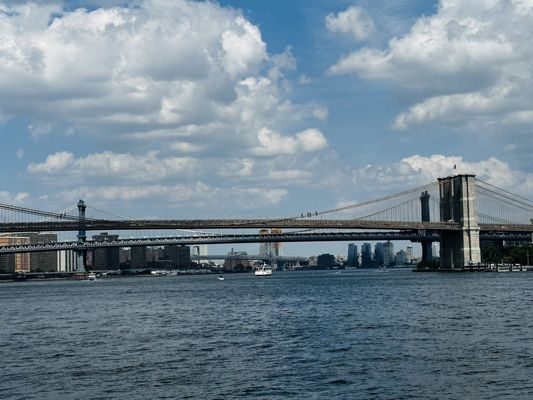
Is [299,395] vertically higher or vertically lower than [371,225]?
lower

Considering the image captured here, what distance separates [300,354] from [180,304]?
2716cm

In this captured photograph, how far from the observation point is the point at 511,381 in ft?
62.3

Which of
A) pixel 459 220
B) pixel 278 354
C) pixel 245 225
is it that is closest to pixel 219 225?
pixel 245 225

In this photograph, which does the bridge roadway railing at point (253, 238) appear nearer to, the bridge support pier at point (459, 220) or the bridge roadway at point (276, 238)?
the bridge roadway at point (276, 238)

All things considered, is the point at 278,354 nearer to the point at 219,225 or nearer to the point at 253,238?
the point at 219,225

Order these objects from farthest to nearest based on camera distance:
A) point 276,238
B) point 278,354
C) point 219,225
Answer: point 276,238, point 219,225, point 278,354

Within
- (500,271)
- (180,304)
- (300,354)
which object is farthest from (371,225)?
(300,354)

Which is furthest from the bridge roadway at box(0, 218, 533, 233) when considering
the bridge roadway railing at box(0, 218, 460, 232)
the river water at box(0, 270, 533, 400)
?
the river water at box(0, 270, 533, 400)

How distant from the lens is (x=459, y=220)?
113625 mm

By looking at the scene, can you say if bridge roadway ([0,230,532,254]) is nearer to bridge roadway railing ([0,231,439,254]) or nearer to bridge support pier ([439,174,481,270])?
bridge roadway railing ([0,231,439,254])

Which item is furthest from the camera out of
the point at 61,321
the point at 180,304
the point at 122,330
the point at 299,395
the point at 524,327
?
the point at 180,304

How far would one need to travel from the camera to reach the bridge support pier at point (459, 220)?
111 metres

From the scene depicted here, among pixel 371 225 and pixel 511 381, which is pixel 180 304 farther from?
pixel 371 225

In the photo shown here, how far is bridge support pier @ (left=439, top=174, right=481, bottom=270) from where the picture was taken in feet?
364
